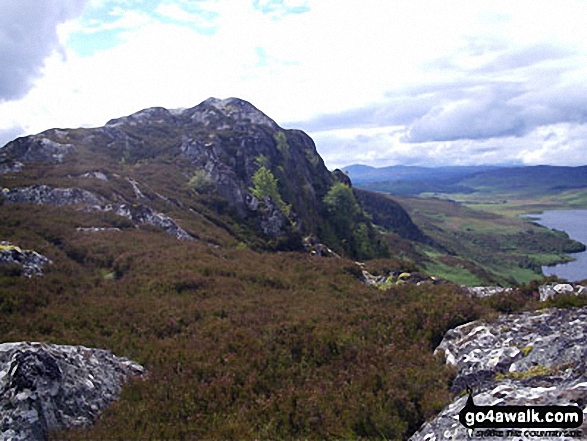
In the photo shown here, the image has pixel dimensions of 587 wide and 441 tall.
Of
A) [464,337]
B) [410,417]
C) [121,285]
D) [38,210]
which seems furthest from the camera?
[38,210]

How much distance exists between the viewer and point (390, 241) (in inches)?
3575

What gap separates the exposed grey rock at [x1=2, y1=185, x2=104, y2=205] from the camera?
2928 centimetres

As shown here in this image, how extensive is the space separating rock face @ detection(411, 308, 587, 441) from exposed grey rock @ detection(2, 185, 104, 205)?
2904cm

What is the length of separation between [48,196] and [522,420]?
33.0 metres

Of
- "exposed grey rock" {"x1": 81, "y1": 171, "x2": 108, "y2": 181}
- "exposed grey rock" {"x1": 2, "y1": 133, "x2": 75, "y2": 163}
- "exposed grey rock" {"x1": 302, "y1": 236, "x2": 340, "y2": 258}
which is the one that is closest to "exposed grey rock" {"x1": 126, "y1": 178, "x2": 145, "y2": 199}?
"exposed grey rock" {"x1": 81, "y1": 171, "x2": 108, "y2": 181}

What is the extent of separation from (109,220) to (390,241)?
7238 cm

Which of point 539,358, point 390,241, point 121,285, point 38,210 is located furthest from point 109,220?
point 390,241

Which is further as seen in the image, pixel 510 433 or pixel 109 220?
pixel 109 220

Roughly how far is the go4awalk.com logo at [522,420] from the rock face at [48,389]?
280 inches

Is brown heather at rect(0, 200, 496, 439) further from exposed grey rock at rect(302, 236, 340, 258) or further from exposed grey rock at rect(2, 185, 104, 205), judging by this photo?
exposed grey rock at rect(302, 236, 340, 258)

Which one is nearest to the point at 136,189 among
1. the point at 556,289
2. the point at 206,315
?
the point at 206,315

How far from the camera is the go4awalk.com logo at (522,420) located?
17.9 ft

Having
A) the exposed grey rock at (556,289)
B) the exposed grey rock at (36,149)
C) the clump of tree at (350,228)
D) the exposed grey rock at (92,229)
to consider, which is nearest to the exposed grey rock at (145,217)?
the exposed grey rock at (92,229)

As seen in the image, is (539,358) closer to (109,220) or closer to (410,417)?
(410,417)
